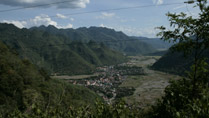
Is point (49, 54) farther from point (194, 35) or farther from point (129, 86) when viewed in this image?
point (194, 35)

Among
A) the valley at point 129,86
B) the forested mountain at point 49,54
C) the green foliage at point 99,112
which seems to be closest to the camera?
the green foliage at point 99,112

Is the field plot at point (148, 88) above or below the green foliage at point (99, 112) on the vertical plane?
below

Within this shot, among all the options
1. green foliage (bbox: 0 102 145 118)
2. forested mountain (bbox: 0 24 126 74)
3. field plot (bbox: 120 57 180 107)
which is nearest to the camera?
green foliage (bbox: 0 102 145 118)

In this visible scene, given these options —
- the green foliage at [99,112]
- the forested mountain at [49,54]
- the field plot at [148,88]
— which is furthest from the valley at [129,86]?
the green foliage at [99,112]

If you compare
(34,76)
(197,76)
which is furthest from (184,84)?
(34,76)

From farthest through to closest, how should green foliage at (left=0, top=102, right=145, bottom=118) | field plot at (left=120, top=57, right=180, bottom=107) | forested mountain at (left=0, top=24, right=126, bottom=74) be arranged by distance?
forested mountain at (left=0, top=24, right=126, bottom=74) → field plot at (left=120, top=57, right=180, bottom=107) → green foliage at (left=0, top=102, right=145, bottom=118)

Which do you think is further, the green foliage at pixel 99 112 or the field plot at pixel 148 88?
the field plot at pixel 148 88

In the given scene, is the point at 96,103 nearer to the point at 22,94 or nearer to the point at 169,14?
the point at 169,14

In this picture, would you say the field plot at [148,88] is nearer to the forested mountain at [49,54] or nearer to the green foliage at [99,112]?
the green foliage at [99,112]

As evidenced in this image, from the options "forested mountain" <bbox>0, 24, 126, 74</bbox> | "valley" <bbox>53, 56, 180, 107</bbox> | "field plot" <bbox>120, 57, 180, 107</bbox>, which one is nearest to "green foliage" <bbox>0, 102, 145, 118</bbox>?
"field plot" <bbox>120, 57, 180, 107</bbox>

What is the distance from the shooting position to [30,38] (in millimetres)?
185625

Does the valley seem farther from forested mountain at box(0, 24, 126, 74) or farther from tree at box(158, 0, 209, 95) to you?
tree at box(158, 0, 209, 95)

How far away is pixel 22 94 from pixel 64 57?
122375 mm

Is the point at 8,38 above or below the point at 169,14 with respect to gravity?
above
